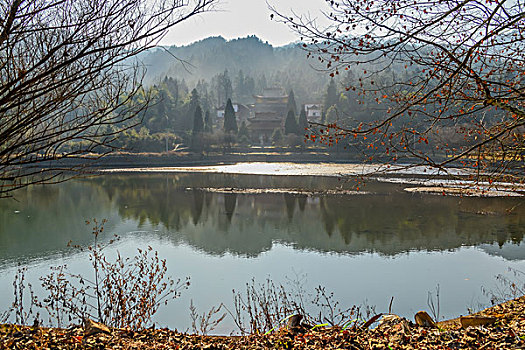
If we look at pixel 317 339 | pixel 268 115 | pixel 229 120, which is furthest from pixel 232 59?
pixel 317 339

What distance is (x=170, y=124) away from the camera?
45625 millimetres

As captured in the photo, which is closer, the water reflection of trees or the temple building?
the water reflection of trees

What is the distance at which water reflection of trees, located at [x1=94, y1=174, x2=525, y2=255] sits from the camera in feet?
31.4

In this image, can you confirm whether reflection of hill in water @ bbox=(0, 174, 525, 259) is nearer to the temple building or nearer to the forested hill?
the temple building

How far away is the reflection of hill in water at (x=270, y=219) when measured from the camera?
9.48 meters

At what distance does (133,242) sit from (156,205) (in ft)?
17.4

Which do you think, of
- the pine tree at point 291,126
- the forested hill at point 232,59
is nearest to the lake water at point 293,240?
the pine tree at point 291,126

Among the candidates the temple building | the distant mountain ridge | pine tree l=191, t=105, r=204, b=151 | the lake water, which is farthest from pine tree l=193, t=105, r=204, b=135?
the distant mountain ridge

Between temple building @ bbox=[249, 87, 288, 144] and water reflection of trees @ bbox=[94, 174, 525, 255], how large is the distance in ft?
95.6

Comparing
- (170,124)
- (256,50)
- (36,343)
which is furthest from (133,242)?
(256,50)

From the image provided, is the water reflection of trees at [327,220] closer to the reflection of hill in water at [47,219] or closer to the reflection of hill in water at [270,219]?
the reflection of hill in water at [270,219]

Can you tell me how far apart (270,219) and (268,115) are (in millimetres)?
38695

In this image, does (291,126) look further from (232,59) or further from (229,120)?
(232,59)

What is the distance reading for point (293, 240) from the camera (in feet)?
32.7
